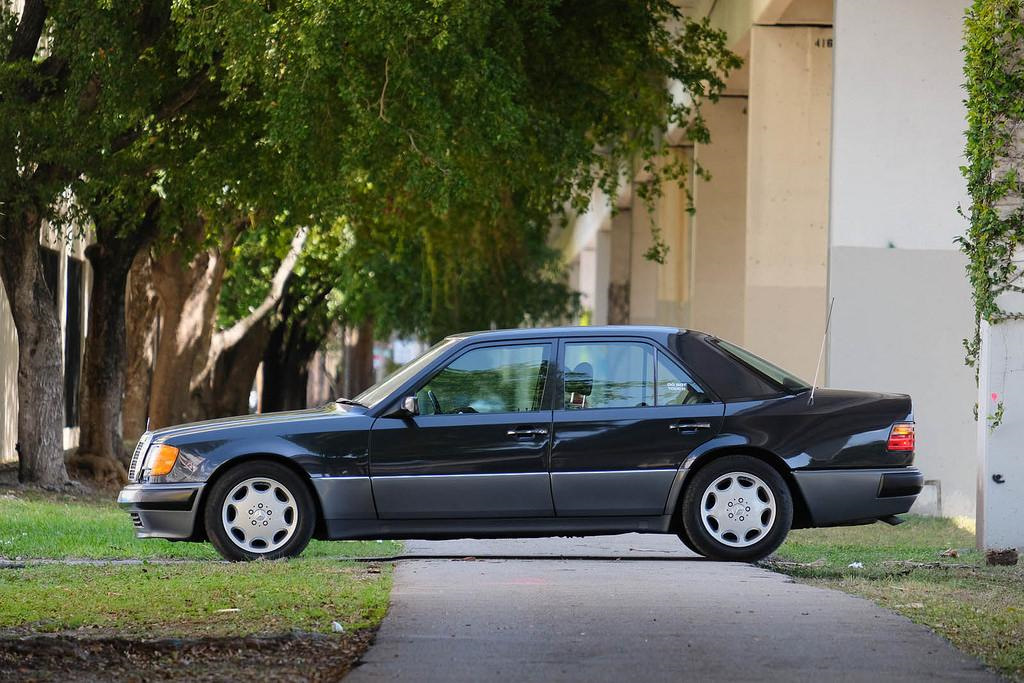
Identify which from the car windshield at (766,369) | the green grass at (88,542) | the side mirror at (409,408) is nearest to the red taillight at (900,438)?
the car windshield at (766,369)

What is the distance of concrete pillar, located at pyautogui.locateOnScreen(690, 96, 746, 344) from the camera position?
2702 centimetres

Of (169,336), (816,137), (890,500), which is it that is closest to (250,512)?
(890,500)

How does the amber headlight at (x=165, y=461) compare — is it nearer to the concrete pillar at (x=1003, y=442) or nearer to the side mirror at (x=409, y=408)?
the side mirror at (x=409, y=408)

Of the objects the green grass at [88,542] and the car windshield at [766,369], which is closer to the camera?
the car windshield at [766,369]

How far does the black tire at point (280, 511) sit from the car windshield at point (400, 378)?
0.71 metres

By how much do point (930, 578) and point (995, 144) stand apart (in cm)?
348

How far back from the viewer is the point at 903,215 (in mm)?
17078

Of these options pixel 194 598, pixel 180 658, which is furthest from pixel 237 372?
pixel 180 658

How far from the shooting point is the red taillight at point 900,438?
1054cm

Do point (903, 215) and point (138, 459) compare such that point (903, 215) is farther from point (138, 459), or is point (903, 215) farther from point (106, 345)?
point (106, 345)

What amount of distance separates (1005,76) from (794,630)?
5.56m

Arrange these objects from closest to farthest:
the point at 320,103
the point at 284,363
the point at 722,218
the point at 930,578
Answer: the point at 930,578 → the point at 320,103 → the point at 722,218 → the point at 284,363

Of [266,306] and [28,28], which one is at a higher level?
[28,28]

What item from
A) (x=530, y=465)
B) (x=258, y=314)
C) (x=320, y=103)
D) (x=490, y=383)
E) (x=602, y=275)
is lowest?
(x=530, y=465)
